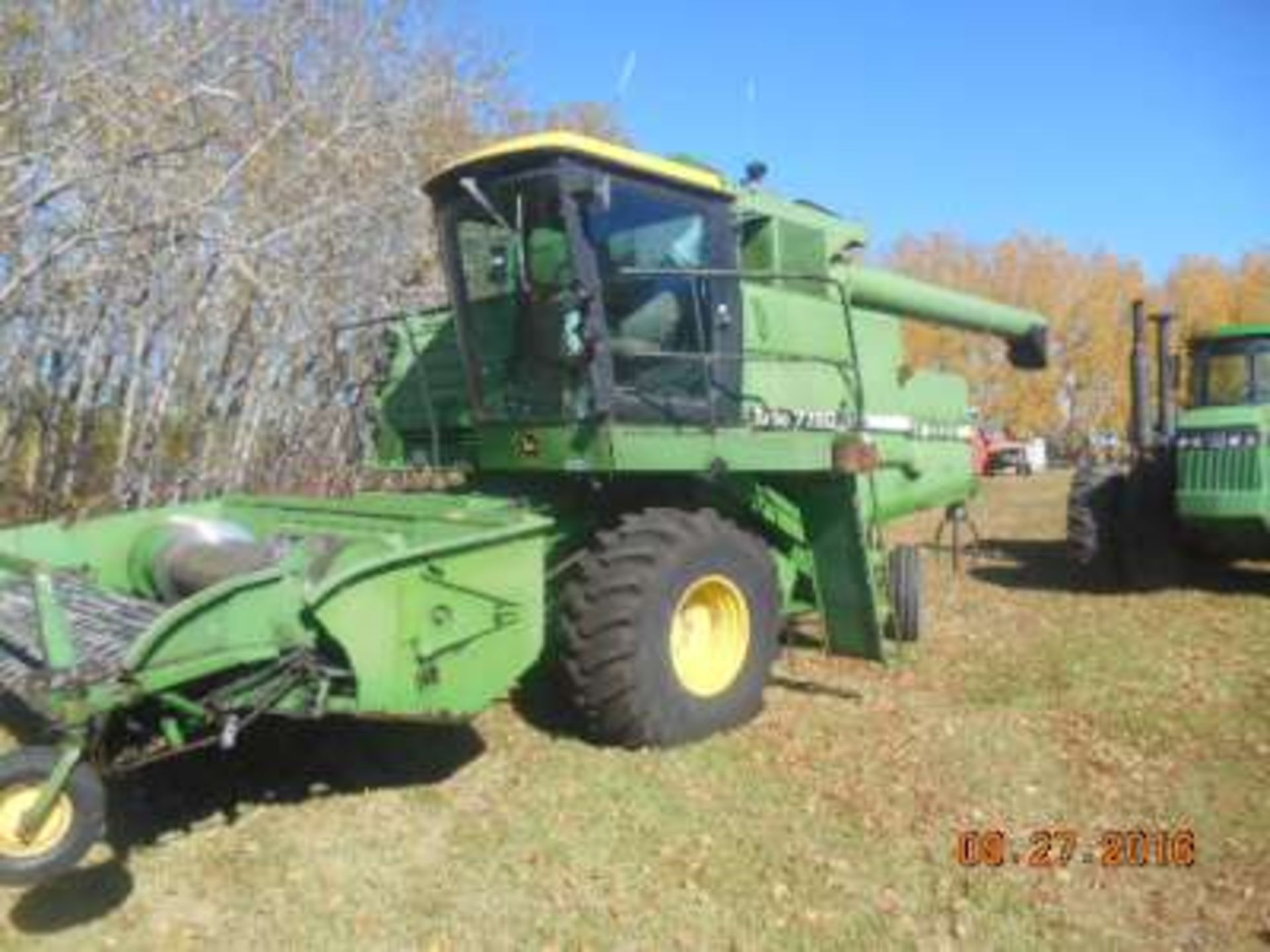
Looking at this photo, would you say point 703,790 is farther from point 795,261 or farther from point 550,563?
point 795,261

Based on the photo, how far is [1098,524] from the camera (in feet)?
30.6

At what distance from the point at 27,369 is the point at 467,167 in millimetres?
3698

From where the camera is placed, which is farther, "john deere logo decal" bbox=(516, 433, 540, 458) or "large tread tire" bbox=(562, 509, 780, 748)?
"john deere logo decal" bbox=(516, 433, 540, 458)

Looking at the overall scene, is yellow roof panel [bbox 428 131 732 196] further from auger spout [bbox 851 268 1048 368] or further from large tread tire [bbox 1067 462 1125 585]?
large tread tire [bbox 1067 462 1125 585]

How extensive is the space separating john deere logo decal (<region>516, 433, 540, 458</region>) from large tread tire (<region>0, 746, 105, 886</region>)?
2.59 m

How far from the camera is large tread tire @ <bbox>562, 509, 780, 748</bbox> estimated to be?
16.0 ft

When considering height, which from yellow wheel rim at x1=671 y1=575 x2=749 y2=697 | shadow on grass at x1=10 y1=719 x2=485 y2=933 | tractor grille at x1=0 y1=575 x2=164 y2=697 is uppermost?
tractor grille at x1=0 y1=575 x2=164 y2=697

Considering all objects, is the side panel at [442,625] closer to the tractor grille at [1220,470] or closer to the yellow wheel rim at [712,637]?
the yellow wheel rim at [712,637]

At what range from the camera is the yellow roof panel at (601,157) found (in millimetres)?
5098

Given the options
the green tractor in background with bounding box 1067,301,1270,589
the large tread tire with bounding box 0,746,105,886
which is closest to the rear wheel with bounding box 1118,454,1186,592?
the green tractor in background with bounding box 1067,301,1270,589

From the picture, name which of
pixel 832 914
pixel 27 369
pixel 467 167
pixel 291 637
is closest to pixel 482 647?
pixel 291 637

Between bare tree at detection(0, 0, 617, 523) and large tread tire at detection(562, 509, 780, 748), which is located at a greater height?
bare tree at detection(0, 0, 617, 523)

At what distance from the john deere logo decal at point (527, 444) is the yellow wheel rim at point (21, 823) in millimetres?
2692

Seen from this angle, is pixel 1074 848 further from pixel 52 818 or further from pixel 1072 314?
pixel 1072 314
